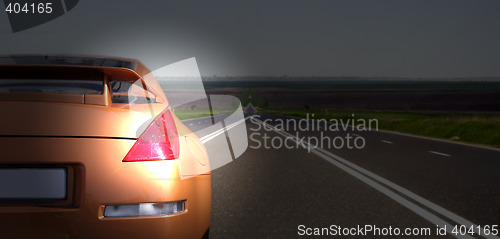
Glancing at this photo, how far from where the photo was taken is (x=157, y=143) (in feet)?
10.0

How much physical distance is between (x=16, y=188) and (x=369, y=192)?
5.37 metres

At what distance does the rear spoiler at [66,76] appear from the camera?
112 inches

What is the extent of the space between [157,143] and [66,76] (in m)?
0.72

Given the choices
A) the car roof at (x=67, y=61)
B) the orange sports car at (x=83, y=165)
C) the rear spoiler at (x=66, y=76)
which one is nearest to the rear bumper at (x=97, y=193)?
the orange sports car at (x=83, y=165)

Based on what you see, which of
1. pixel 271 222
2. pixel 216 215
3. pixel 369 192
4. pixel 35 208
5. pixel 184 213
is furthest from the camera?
pixel 369 192

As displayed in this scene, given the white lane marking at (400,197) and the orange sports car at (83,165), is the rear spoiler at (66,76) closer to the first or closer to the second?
the orange sports car at (83,165)

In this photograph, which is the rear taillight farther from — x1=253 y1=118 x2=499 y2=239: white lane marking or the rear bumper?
x1=253 y1=118 x2=499 y2=239: white lane marking

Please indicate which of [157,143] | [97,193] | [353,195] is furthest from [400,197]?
[97,193]

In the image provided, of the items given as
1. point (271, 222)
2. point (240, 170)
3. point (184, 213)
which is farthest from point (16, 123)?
point (240, 170)

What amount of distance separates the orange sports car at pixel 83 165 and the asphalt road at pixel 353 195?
6.03 feet

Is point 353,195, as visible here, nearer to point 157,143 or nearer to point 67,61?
point 157,143

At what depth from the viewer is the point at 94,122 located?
9.34 feet

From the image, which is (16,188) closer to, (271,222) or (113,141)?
(113,141)

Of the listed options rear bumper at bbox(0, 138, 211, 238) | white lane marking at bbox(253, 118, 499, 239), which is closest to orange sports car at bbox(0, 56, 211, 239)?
rear bumper at bbox(0, 138, 211, 238)
